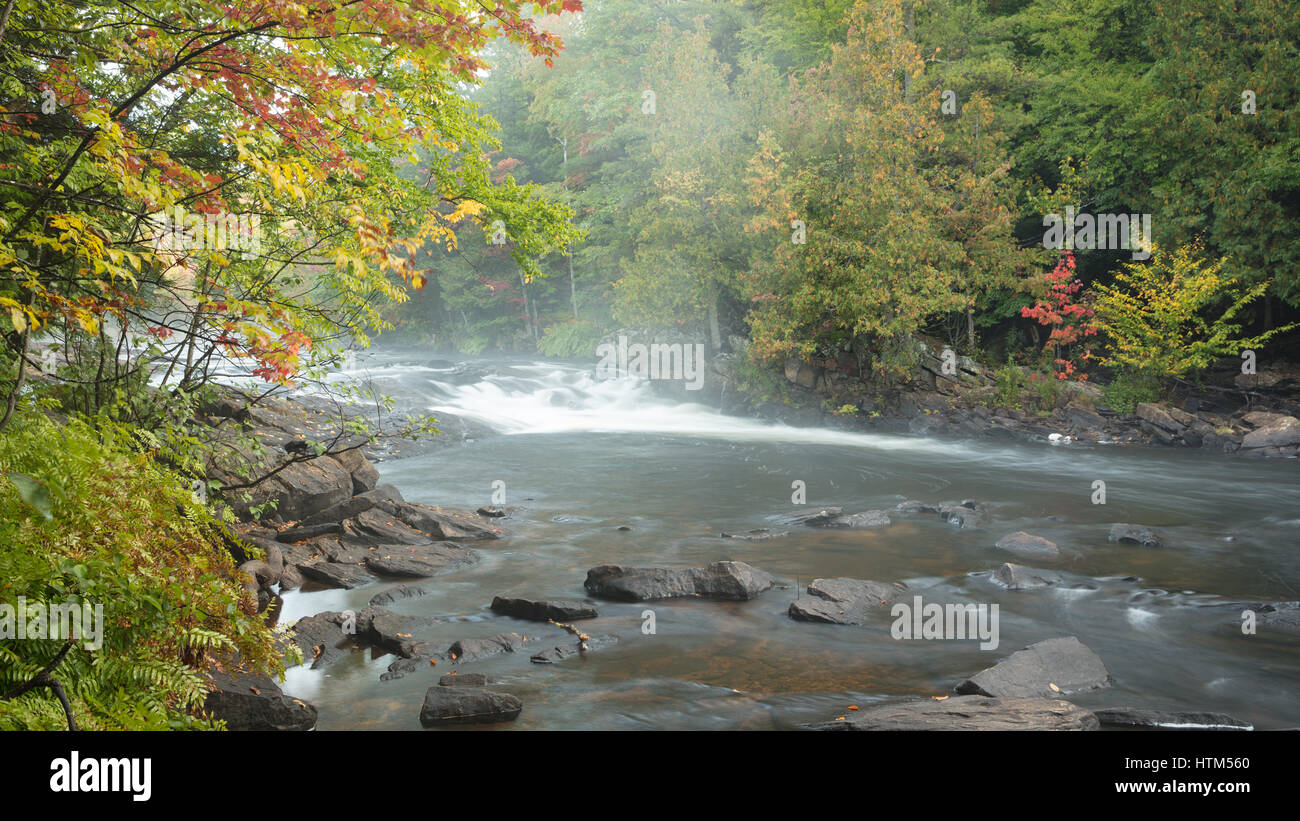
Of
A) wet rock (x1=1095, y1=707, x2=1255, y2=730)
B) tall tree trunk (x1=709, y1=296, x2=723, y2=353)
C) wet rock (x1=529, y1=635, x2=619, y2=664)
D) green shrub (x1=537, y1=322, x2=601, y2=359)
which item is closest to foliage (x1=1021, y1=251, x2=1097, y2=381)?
tall tree trunk (x1=709, y1=296, x2=723, y2=353)

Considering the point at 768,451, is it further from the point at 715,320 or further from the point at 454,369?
the point at 454,369

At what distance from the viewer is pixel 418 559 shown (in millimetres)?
10727

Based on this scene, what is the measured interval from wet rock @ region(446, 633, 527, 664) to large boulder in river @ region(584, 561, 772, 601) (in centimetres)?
189

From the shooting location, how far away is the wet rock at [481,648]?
758 cm

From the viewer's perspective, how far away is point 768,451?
70.3ft

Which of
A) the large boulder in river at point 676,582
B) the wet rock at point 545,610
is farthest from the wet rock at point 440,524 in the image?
the wet rock at point 545,610

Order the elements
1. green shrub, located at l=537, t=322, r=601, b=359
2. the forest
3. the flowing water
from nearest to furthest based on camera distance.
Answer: the forest, the flowing water, green shrub, located at l=537, t=322, r=601, b=359

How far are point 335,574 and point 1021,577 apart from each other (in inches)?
332

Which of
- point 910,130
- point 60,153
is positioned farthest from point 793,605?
point 910,130

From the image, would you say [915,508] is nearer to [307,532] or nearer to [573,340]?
[307,532]

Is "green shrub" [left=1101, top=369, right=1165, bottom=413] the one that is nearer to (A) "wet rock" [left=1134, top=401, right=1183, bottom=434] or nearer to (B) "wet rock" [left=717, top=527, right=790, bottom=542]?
(A) "wet rock" [left=1134, top=401, right=1183, bottom=434]

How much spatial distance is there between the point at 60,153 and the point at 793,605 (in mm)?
7943

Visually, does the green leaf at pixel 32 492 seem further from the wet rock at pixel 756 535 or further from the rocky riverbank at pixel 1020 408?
the rocky riverbank at pixel 1020 408

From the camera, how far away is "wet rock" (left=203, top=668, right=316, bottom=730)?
17.6 feet
